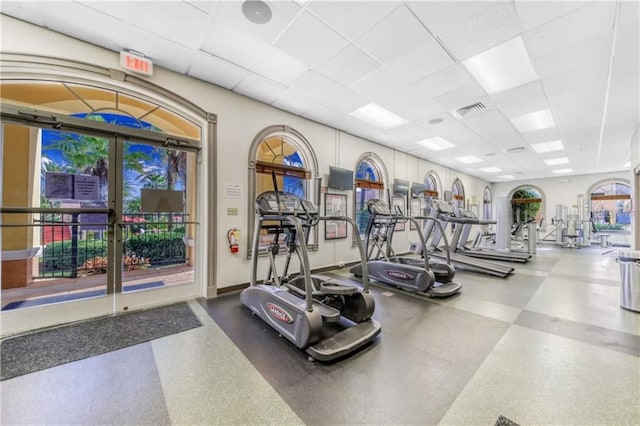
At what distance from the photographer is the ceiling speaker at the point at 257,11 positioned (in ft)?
7.91

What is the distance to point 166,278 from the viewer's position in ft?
13.2

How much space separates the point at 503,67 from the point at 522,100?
1.32 metres

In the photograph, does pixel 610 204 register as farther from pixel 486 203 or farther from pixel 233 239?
pixel 233 239

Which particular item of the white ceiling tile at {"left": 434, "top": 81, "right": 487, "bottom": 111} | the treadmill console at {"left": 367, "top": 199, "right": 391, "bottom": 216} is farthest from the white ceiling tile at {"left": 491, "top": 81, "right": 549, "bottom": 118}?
the treadmill console at {"left": 367, "top": 199, "right": 391, "bottom": 216}

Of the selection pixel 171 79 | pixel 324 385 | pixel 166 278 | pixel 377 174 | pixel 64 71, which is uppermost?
pixel 171 79

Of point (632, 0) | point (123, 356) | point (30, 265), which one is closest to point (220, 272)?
point (123, 356)

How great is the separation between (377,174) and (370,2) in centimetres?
499

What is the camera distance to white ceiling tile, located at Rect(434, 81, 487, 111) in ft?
12.9

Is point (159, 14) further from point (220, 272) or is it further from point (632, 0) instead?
point (632, 0)

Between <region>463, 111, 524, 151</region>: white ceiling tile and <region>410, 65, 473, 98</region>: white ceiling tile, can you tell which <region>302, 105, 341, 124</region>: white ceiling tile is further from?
<region>463, 111, 524, 151</region>: white ceiling tile

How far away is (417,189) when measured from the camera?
8.07 meters

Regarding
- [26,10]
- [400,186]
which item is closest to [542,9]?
[400,186]

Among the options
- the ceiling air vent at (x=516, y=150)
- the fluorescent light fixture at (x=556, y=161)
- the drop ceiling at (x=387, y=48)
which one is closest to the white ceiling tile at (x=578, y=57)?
the drop ceiling at (x=387, y=48)

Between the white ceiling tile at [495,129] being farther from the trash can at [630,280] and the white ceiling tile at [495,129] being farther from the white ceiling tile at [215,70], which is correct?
the white ceiling tile at [215,70]
